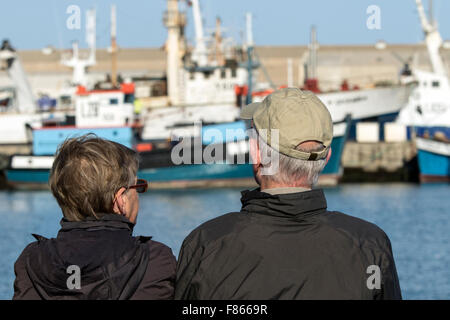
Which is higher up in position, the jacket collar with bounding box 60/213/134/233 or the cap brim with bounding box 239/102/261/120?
the cap brim with bounding box 239/102/261/120

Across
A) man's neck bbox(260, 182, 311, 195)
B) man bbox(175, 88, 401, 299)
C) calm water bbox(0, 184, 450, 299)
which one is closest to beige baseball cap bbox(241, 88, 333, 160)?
man bbox(175, 88, 401, 299)

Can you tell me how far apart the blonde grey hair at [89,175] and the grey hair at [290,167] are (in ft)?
1.41

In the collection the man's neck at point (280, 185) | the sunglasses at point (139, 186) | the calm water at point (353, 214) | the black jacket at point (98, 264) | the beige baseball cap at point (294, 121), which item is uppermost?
the beige baseball cap at point (294, 121)

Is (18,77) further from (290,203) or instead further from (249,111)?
(290,203)

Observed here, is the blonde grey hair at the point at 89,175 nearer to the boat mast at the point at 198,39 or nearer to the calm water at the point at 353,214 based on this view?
the calm water at the point at 353,214

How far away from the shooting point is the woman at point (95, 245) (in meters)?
2.97

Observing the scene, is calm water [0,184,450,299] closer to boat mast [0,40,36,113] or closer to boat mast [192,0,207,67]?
boat mast [192,0,207,67]

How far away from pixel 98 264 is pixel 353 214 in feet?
74.6

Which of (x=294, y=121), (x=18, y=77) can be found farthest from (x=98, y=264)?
(x=18, y=77)

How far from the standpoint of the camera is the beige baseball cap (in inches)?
115

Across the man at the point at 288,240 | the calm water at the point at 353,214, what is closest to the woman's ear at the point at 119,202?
the man at the point at 288,240

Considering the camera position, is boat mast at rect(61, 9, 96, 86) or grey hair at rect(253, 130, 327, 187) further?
boat mast at rect(61, 9, 96, 86)

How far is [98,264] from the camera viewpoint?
9.79 ft
